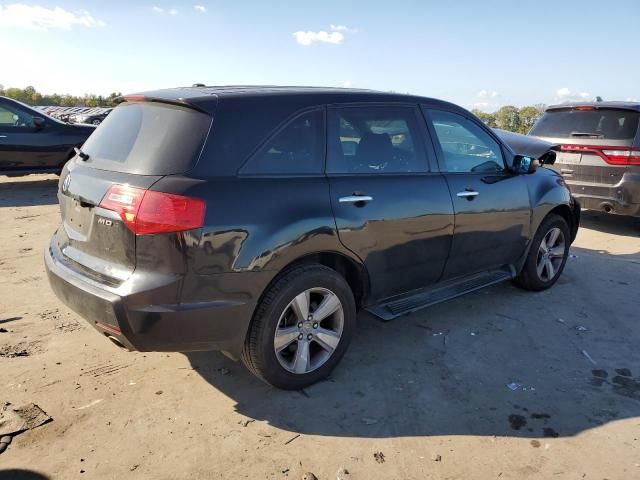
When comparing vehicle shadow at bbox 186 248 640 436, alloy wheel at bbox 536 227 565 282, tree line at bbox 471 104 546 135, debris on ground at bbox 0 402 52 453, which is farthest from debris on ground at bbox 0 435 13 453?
tree line at bbox 471 104 546 135

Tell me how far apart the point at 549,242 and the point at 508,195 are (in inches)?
39.7

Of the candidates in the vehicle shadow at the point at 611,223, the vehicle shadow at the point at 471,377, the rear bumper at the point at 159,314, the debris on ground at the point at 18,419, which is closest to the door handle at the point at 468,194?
the vehicle shadow at the point at 471,377

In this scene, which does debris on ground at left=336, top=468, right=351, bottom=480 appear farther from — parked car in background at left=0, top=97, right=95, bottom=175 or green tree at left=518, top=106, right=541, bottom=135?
green tree at left=518, top=106, right=541, bottom=135

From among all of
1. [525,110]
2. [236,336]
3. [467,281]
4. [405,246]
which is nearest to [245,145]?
[236,336]

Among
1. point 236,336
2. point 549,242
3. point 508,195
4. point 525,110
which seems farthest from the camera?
point 525,110

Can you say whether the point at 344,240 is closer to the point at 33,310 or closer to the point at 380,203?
the point at 380,203

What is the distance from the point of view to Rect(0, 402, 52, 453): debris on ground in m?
2.82

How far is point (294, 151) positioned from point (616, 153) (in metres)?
5.98

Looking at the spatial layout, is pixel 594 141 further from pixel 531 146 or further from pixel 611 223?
pixel 611 223

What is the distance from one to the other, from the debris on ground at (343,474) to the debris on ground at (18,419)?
1.66 metres

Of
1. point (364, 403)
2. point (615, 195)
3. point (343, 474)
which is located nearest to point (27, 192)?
point (364, 403)

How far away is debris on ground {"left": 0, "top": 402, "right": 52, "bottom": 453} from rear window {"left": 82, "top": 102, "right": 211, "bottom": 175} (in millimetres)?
1458

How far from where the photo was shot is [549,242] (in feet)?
17.1

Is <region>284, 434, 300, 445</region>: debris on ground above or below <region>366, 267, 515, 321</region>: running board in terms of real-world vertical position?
below
